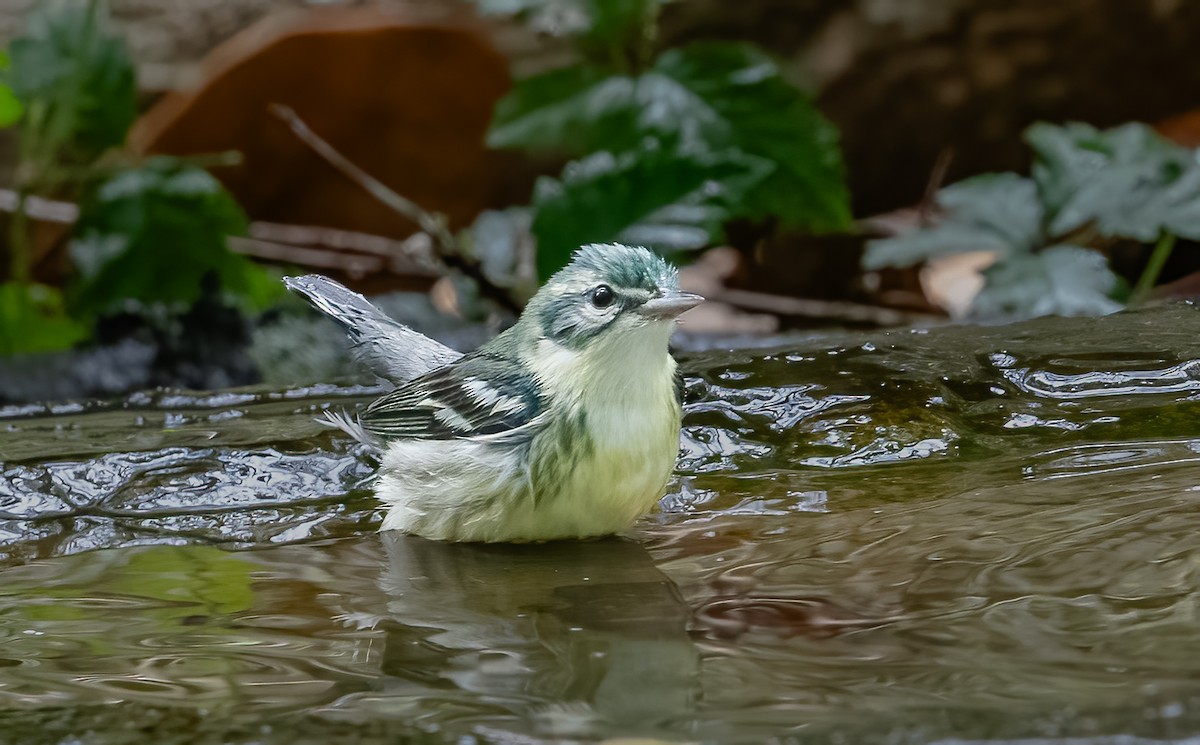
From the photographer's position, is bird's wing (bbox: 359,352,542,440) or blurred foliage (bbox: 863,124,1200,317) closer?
bird's wing (bbox: 359,352,542,440)

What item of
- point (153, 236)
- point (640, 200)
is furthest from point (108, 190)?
point (640, 200)

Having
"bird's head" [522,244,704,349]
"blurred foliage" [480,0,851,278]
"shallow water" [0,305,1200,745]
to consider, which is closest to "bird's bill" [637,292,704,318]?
"bird's head" [522,244,704,349]

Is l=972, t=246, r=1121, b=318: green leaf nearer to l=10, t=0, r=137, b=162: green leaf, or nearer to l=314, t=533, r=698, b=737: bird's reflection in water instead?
l=314, t=533, r=698, b=737: bird's reflection in water

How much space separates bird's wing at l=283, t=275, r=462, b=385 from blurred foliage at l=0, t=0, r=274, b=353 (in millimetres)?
1317

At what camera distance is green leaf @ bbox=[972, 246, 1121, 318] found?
411 cm

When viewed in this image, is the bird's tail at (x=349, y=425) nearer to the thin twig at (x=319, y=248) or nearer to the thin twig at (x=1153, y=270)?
the thin twig at (x=319, y=248)

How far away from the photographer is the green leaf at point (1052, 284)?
411 cm

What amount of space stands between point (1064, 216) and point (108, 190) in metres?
3.23

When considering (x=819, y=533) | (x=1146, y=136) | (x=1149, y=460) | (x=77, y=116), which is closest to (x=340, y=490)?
(x=819, y=533)

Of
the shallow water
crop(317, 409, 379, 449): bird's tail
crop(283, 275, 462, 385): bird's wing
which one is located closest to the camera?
the shallow water

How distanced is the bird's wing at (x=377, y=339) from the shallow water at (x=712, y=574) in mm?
233

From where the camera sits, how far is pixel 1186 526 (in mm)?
2311

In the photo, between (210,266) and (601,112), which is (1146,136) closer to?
(601,112)

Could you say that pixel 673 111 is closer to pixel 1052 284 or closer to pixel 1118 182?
pixel 1052 284
